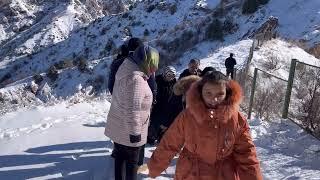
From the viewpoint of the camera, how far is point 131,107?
532cm

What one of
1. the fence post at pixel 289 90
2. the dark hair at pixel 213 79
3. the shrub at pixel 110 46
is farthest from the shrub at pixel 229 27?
the dark hair at pixel 213 79

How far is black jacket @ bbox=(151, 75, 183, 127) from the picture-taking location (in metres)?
7.89

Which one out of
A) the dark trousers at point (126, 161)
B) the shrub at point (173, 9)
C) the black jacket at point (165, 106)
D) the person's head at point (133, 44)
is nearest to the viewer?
the dark trousers at point (126, 161)

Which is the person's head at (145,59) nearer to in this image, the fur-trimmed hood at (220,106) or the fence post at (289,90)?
the fur-trimmed hood at (220,106)

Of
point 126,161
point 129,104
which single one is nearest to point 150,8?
point 126,161

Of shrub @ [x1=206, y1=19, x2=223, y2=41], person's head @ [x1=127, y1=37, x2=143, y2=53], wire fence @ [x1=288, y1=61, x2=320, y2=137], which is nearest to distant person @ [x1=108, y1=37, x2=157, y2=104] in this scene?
person's head @ [x1=127, y1=37, x2=143, y2=53]

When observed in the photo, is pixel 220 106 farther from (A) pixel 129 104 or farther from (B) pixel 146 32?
(B) pixel 146 32

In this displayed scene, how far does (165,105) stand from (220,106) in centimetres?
403

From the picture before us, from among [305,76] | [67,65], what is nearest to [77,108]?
[305,76]

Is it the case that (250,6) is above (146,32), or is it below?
above

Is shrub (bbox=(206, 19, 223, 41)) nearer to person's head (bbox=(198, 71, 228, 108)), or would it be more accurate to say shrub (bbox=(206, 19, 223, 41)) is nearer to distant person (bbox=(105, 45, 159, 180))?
distant person (bbox=(105, 45, 159, 180))

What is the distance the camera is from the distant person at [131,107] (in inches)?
210

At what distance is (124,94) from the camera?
→ 210 inches

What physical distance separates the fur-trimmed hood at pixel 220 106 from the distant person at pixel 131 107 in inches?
54.9
